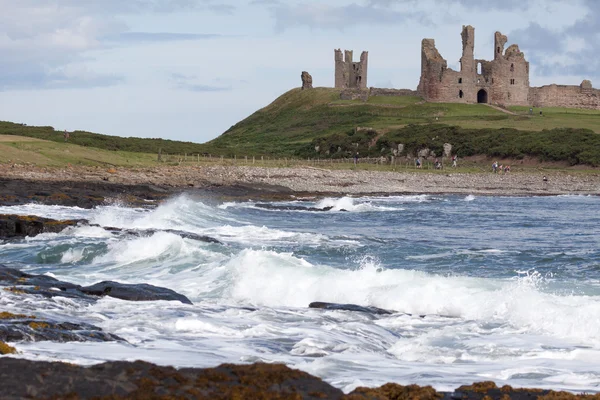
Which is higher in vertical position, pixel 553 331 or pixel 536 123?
pixel 536 123

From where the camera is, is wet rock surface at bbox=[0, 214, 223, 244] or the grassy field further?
the grassy field

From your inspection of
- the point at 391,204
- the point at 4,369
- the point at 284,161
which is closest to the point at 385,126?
the point at 284,161

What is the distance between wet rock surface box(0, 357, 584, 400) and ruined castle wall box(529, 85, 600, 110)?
10615 cm

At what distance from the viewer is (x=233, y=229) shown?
28578mm

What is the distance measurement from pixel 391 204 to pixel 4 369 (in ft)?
118

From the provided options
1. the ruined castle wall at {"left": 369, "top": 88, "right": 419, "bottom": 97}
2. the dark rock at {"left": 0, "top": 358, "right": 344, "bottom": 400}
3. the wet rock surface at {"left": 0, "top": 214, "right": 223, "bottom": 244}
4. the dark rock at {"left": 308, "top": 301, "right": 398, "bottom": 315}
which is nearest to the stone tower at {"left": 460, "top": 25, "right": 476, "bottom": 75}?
the ruined castle wall at {"left": 369, "top": 88, "right": 419, "bottom": 97}

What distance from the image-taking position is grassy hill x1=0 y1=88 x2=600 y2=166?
70.8 meters

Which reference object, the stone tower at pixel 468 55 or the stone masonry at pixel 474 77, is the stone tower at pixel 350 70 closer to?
the stone masonry at pixel 474 77

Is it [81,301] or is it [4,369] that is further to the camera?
[81,301]

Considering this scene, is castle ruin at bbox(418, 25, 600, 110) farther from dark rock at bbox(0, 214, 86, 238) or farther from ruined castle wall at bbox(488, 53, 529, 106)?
dark rock at bbox(0, 214, 86, 238)

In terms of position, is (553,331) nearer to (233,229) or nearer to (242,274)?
(242,274)

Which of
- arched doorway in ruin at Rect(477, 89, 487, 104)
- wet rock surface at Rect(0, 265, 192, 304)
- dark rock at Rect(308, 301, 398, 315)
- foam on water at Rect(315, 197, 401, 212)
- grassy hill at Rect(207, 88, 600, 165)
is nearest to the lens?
wet rock surface at Rect(0, 265, 192, 304)

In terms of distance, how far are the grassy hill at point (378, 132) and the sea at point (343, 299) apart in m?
27.5

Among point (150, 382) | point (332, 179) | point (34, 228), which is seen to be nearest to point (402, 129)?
point (332, 179)
